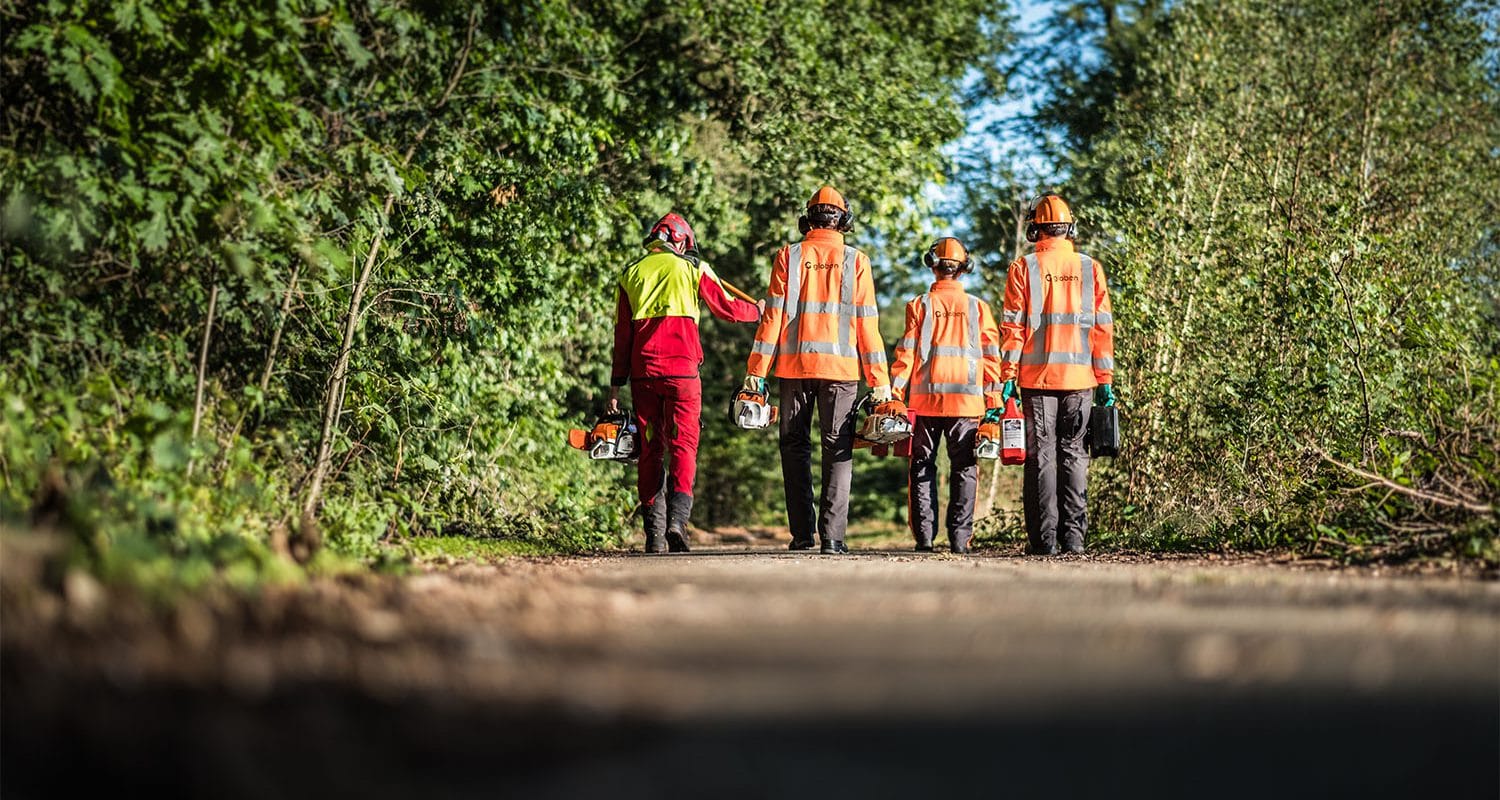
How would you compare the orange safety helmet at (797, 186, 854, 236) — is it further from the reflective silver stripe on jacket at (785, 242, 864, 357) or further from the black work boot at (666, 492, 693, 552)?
the black work boot at (666, 492, 693, 552)

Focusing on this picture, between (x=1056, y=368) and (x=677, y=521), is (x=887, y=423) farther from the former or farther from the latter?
(x=677, y=521)

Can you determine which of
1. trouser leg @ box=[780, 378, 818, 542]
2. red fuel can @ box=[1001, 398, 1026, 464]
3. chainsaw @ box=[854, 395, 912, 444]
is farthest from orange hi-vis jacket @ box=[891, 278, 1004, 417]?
trouser leg @ box=[780, 378, 818, 542]

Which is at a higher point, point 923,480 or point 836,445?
point 836,445

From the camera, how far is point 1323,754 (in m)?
2.87

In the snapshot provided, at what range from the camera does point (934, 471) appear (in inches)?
461

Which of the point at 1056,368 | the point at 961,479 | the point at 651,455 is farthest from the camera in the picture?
the point at 961,479

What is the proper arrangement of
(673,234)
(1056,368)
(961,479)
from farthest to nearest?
(961,479)
(673,234)
(1056,368)

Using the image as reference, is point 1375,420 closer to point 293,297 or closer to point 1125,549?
point 1125,549

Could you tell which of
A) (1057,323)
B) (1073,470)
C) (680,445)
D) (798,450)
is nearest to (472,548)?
(680,445)

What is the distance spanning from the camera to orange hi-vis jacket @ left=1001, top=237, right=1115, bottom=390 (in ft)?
32.5

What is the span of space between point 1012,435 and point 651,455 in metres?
2.49

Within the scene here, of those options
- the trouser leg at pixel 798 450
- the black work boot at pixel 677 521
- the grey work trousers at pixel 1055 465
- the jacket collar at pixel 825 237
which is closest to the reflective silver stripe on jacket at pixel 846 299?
the jacket collar at pixel 825 237

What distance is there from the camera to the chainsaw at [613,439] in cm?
1053

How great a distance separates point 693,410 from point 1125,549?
3.04 meters
